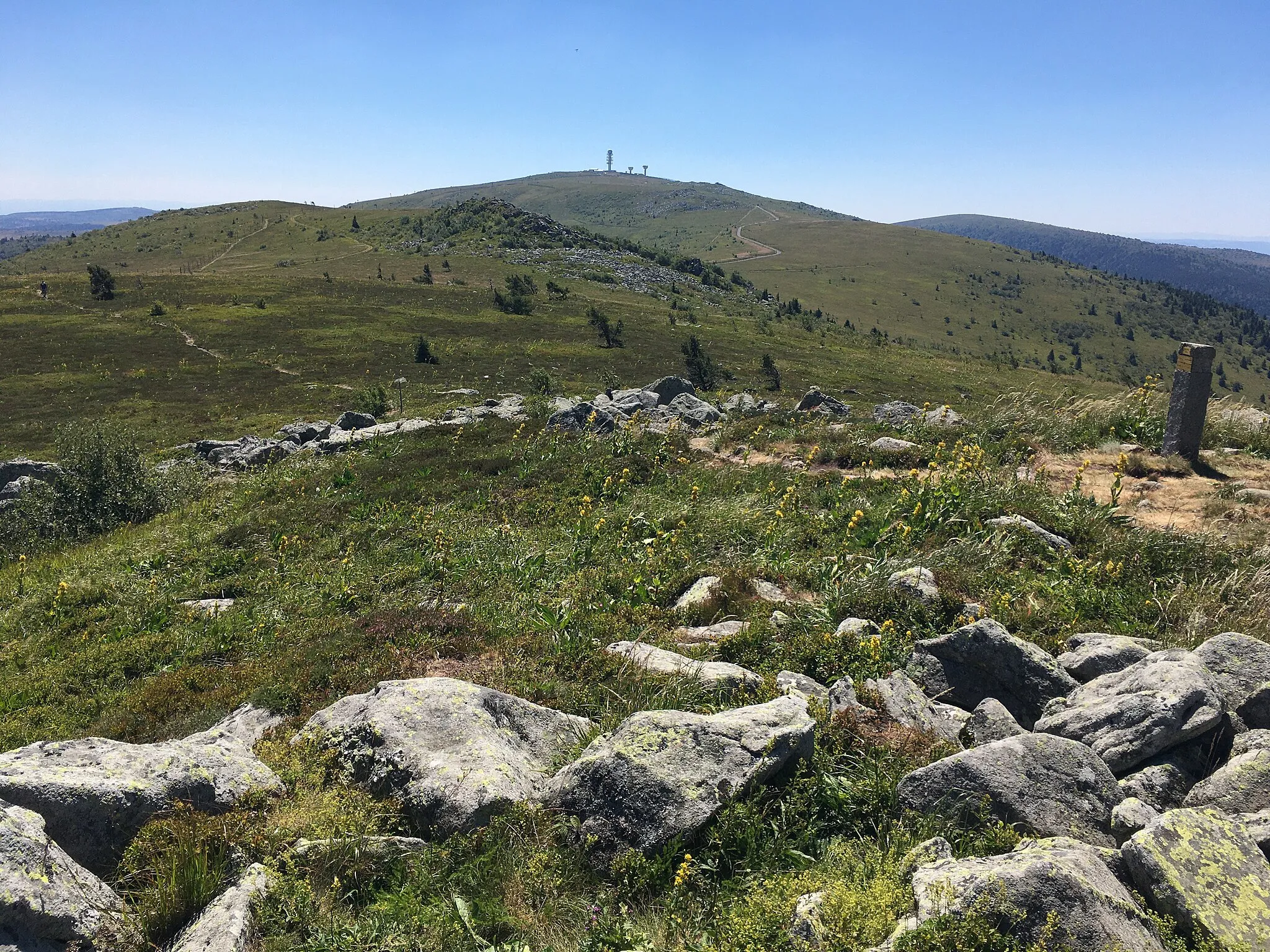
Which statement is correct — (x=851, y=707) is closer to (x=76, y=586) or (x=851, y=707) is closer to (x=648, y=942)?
(x=648, y=942)

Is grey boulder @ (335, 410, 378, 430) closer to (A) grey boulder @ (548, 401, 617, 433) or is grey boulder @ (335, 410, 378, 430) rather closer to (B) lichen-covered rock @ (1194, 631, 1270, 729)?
(A) grey boulder @ (548, 401, 617, 433)

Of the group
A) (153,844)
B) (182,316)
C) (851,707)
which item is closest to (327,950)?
(153,844)

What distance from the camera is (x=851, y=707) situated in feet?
22.5

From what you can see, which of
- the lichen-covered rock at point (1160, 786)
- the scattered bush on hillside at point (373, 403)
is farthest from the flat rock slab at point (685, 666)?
the scattered bush on hillside at point (373, 403)

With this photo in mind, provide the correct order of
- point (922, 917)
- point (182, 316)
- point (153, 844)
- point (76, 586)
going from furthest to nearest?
1. point (182, 316)
2. point (76, 586)
3. point (153, 844)
4. point (922, 917)

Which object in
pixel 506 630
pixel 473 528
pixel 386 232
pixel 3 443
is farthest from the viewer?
pixel 386 232

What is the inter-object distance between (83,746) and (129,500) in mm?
17109

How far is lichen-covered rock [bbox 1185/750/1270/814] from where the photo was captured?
16.0ft

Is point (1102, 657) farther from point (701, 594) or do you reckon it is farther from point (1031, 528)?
point (701, 594)

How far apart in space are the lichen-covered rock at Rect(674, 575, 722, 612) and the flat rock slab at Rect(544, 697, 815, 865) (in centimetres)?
389

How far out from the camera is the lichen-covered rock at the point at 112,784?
4992 millimetres

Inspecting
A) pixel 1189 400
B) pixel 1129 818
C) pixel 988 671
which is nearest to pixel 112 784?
pixel 1129 818

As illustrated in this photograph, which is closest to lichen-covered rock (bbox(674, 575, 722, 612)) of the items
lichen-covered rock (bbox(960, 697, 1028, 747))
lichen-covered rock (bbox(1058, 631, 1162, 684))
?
lichen-covered rock (bbox(960, 697, 1028, 747))

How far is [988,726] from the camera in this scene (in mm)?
6379
